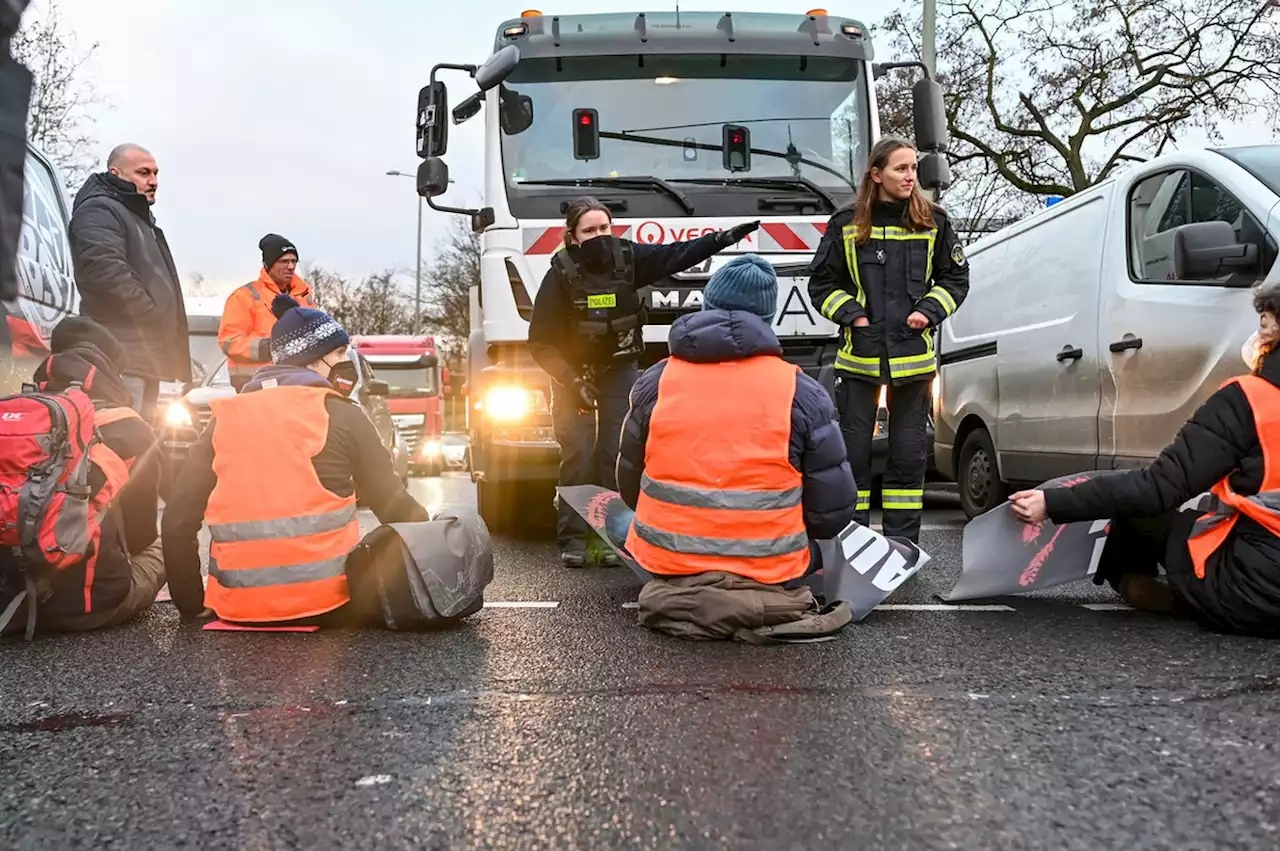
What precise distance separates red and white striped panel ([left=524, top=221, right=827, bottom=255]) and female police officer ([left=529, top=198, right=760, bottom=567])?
30 cm

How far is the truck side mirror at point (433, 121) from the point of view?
6.42 m

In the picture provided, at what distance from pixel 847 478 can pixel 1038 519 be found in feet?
2.31

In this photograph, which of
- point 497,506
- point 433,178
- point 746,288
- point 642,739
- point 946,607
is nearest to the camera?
point 642,739

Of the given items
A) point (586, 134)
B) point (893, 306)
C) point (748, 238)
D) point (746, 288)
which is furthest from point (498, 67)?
point (746, 288)

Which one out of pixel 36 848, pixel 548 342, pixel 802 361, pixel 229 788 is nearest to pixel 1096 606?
pixel 802 361

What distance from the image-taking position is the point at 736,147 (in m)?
6.20

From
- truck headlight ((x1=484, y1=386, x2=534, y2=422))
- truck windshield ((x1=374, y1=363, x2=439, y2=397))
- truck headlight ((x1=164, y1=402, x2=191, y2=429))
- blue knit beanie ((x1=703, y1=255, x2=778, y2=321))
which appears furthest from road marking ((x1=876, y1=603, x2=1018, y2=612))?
truck windshield ((x1=374, y1=363, x2=439, y2=397))

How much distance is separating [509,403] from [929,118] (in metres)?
2.99

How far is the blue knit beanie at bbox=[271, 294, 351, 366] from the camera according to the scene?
153 inches

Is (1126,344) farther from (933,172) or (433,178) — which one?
(433,178)

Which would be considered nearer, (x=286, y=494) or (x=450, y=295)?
(x=286, y=494)

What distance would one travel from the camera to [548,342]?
5.43m

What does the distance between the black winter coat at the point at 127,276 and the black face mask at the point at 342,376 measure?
5.58 feet

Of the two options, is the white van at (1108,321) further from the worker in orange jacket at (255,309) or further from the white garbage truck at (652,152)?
the worker in orange jacket at (255,309)
